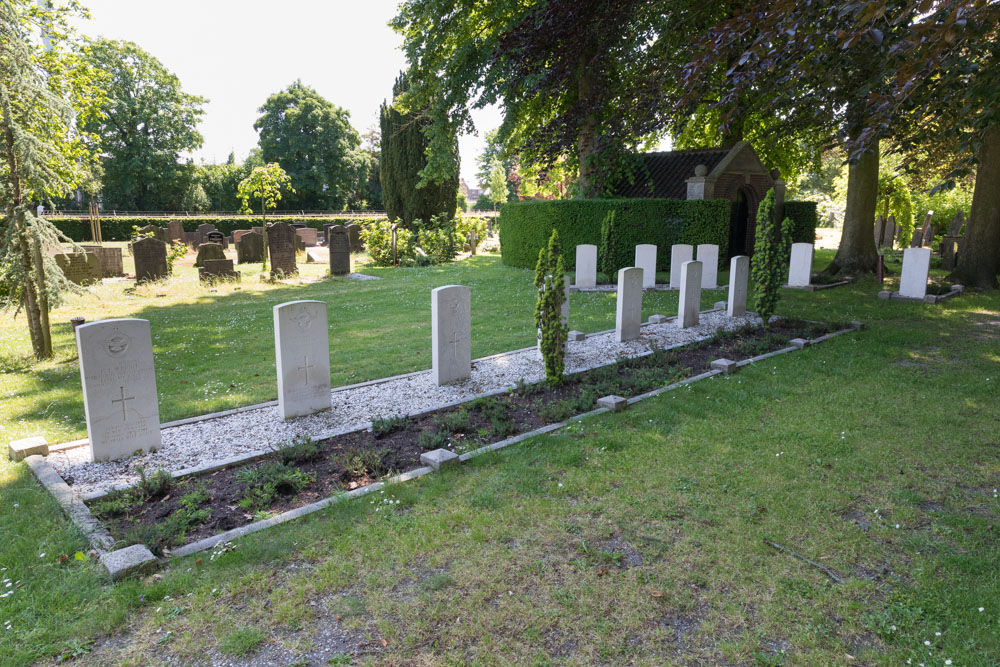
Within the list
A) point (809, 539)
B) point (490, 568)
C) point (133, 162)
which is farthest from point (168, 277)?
point (133, 162)

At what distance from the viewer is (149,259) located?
17344mm

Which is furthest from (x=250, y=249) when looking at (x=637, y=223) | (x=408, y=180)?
(x=637, y=223)

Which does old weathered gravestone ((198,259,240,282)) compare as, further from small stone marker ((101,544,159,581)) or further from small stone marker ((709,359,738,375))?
small stone marker ((101,544,159,581))

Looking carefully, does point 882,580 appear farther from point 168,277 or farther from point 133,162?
point 133,162

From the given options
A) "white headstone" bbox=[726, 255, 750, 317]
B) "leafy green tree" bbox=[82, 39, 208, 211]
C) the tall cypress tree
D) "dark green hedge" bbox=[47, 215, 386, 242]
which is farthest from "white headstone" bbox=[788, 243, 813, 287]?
"leafy green tree" bbox=[82, 39, 208, 211]

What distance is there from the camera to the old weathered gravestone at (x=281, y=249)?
19.1m

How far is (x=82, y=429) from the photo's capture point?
6242mm

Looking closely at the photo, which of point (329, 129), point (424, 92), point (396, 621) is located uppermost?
point (329, 129)

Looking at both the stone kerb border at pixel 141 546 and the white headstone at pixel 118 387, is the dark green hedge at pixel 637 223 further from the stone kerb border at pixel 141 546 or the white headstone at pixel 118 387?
the white headstone at pixel 118 387

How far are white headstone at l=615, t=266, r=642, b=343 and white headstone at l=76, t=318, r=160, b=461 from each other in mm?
6813

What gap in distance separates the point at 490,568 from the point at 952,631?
256 cm

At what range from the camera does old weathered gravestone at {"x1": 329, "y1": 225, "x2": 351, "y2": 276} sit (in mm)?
19891

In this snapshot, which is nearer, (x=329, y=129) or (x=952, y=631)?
(x=952, y=631)

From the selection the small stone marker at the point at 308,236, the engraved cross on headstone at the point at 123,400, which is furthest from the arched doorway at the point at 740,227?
the small stone marker at the point at 308,236
